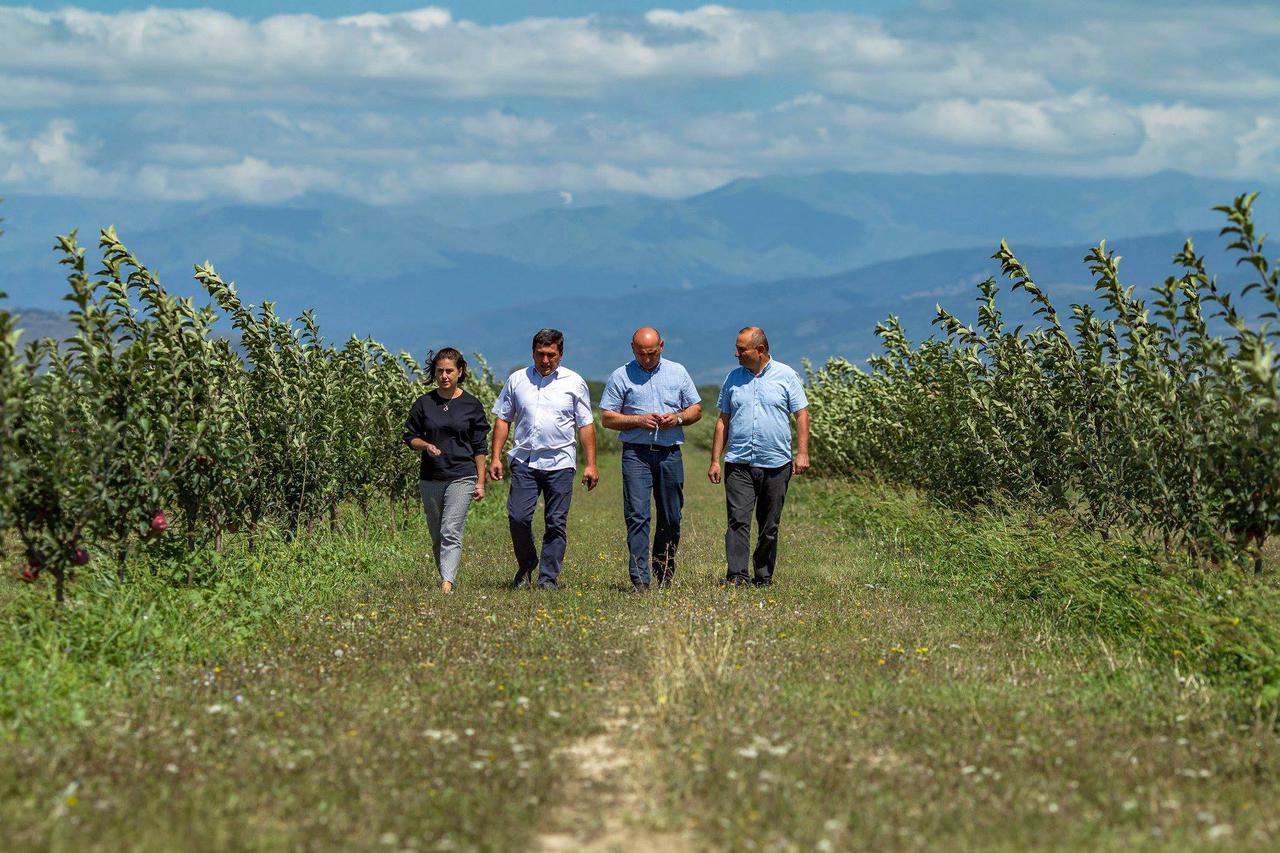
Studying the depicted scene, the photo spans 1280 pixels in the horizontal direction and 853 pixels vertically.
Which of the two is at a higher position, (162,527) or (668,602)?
(162,527)

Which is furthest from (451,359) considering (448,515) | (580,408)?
(448,515)

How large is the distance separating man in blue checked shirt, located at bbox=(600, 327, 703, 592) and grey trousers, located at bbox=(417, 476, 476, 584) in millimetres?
1410

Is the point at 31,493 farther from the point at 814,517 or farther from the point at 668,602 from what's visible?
the point at 814,517

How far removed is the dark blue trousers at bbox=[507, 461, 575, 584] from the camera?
1230 cm

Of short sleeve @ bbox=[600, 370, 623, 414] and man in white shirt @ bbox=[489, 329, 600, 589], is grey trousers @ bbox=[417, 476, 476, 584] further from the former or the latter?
short sleeve @ bbox=[600, 370, 623, 414]

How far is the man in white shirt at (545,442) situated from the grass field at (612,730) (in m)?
1.36

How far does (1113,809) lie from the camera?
18.8ft

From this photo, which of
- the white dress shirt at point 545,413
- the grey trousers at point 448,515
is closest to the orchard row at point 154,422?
the grey trousers at point 448,515

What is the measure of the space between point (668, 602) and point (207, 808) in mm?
5847

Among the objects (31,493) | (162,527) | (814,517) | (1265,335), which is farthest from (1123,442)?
(814,517)

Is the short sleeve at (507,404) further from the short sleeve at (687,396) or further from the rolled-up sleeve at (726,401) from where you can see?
the rolled-up sleeve at (726,401)

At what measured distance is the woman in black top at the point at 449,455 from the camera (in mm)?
12195

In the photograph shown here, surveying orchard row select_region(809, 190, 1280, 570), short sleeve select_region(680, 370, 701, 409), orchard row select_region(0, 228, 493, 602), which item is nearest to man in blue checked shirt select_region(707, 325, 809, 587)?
short sleeve select_region(680, 370, 701, 409)

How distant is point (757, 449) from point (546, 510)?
6.39 ft
